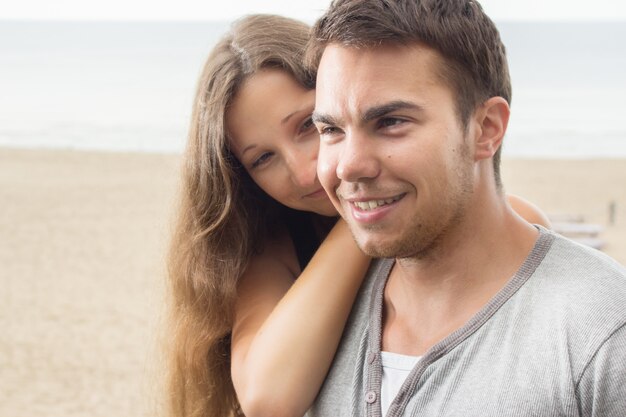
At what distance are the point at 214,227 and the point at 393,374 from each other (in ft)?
2.91

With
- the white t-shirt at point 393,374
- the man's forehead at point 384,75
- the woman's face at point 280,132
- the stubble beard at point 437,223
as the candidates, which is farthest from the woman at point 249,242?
the man's forehead at point 384,75

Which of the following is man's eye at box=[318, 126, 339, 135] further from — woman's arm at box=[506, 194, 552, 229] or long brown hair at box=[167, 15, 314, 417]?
woman's arm at box=[506, 194, 552, 229]

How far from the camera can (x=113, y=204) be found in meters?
19.6

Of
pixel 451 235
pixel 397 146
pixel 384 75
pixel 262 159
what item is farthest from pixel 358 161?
pixel 262 159

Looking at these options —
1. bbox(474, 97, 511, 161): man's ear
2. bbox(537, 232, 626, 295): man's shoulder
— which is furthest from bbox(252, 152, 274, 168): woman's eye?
bbox(537, 232, 626, 295): man's shoulder

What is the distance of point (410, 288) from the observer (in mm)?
2422

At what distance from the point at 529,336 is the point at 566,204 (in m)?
18.1

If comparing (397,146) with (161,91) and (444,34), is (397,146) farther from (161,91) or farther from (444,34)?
(161,91)

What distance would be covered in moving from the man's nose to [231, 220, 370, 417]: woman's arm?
0.55 metres

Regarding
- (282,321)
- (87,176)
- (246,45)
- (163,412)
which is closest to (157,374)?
(163,412)

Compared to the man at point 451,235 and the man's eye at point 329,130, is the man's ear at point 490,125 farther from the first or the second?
the man's eye at point 329,130

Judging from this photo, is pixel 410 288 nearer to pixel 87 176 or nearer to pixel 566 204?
pixel 566 204

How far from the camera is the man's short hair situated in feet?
6.96

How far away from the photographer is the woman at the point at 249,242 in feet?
8.50
